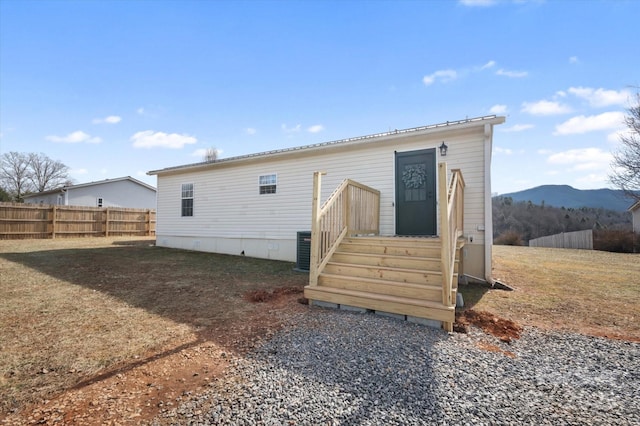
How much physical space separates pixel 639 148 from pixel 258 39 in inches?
644

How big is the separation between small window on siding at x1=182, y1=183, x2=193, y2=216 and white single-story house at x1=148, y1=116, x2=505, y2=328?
4 cm

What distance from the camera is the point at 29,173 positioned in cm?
3253

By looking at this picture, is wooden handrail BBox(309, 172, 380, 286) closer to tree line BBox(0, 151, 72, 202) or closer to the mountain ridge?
tree line BBox(0, 151, 72, 202)

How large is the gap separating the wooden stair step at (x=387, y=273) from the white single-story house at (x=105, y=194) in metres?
22.6

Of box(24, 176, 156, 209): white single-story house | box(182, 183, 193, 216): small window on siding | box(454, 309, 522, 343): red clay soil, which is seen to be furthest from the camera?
box(24, 176, 156, 209): white single-story house

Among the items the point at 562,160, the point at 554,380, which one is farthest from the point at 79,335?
the point at 562,160

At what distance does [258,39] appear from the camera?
29.1 ft

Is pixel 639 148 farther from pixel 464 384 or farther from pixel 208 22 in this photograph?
pixel 208 22

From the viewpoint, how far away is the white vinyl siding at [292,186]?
6.25 m

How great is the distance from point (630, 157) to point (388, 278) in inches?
615

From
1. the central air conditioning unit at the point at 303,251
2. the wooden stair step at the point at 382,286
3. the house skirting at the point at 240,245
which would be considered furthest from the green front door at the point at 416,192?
the house skirting at the point at 240,245

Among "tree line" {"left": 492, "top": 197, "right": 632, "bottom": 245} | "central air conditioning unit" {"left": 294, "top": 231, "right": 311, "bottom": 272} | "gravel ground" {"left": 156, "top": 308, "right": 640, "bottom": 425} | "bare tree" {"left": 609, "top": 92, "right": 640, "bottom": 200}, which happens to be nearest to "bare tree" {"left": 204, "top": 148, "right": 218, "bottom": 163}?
"central air conditioning unit" {"left": 294, "top": 231, "right": 311, "bottom": 272}

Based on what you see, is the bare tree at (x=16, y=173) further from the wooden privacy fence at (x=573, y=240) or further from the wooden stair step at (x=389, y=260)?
the wooden privacy fence at (x=573, y=240)

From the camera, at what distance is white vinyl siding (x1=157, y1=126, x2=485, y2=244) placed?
625 centimetres
